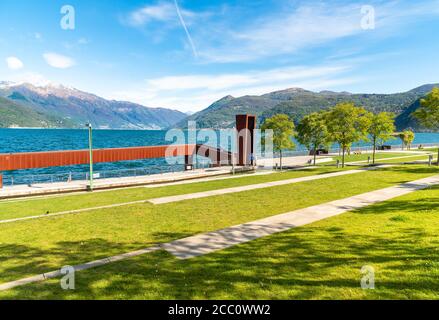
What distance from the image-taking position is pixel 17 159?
2911 centimetres

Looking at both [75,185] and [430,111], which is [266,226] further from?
[430,111]

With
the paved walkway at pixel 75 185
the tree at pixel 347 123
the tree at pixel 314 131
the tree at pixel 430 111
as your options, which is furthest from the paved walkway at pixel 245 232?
the tree at pixel 314 131

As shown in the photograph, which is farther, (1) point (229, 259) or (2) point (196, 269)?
(1) point (229, 259)

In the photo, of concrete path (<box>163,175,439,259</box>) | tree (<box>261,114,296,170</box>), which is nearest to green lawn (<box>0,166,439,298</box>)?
concrete path (<box>163,175,439,259</box>)

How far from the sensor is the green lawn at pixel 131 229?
770 cm

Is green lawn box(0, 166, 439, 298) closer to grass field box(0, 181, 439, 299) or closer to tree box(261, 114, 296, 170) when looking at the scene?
grass field box(0, 181, 439, 299)

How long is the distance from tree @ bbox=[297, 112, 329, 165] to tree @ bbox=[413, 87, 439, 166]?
12.9m

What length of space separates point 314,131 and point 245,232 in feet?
118

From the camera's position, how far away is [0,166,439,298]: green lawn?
7.70m

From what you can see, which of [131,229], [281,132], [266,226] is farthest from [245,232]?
[281,132]

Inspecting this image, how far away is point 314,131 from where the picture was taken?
141ft
